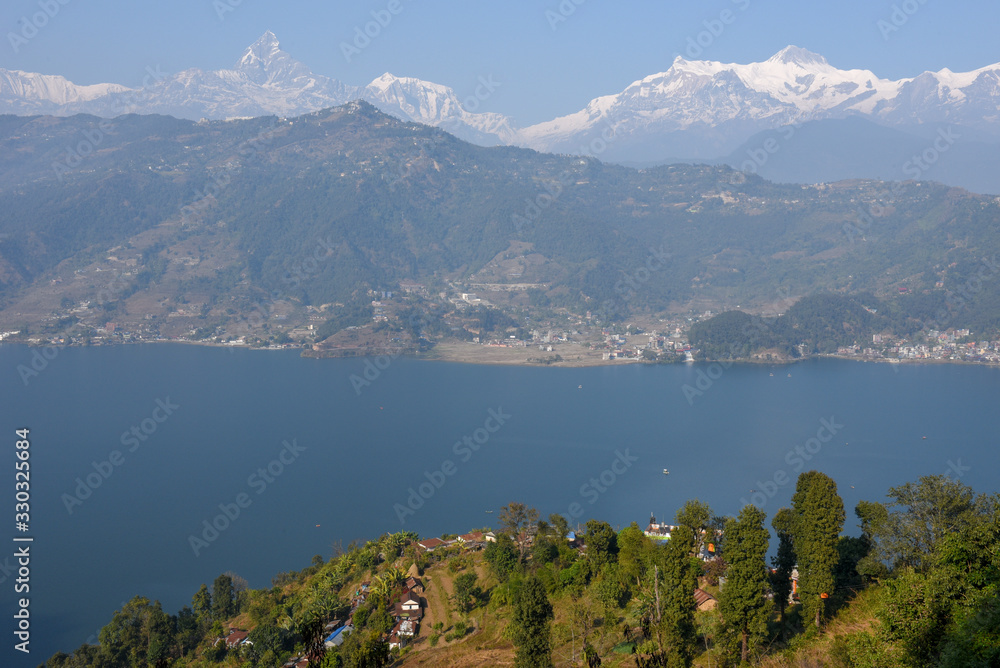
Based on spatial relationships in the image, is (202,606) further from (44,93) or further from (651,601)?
(44,93)

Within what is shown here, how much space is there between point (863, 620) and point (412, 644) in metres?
7.44

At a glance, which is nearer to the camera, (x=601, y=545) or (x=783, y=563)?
(x=783, y=563)

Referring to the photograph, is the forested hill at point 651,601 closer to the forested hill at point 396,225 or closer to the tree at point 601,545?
the tree at point 601,545

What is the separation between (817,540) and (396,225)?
8629 cm

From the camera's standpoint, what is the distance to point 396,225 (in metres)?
93.5

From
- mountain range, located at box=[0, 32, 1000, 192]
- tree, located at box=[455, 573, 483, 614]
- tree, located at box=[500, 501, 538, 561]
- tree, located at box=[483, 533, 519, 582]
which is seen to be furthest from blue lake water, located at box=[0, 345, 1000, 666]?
mountain range, located at box=[0, 32, 1000, 192]

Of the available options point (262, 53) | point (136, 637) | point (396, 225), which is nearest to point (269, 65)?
point (262, 53)

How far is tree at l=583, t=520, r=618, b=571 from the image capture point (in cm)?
1364

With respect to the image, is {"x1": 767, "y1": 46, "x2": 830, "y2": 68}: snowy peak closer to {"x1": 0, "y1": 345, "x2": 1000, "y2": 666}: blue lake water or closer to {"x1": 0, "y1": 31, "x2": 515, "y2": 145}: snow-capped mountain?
{"x1": 0, "y1": 31, "x2": 515, "y2": 145}: snow-capped mountain

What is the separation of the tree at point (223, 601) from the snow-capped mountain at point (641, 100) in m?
159

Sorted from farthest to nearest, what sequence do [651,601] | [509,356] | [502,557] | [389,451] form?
[509,356], [389,451], [502,557], [651,601]

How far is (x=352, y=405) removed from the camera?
1613 inches

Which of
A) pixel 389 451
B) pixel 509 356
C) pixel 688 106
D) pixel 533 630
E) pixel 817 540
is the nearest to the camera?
pixel 533 630

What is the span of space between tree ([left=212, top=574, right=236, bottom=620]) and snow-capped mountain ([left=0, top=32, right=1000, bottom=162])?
159m
